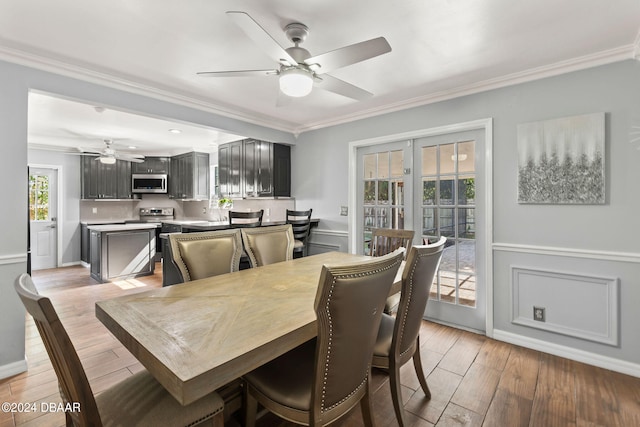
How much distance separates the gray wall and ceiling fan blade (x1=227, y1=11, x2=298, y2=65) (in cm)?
209

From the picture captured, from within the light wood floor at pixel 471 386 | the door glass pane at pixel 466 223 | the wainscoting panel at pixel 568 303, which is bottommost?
the light wood floor at pixel 471 386

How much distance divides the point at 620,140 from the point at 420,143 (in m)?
1.61

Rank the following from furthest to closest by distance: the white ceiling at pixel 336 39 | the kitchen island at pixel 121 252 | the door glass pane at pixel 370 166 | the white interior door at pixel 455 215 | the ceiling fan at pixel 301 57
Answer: the kitchen island at pixel 121 252
the door glass pane at pixel 370 166
the white interior door at pixel 455 215
the white ceiling at pixel 336 39
the ceiling fan at pixel 301 57

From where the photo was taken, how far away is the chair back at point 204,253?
6.68 ft

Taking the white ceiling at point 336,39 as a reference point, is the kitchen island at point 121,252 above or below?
below

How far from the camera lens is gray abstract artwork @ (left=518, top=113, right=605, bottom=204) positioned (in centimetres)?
235

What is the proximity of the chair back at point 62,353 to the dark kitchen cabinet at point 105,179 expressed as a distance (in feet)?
21.4

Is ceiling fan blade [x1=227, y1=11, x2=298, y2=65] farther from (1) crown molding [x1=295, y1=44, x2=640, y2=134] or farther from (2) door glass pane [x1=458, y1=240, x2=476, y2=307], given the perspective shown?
(2) door glass pane [x1=458, y1=240, x2=476, y2=307]

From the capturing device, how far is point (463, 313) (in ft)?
10.2

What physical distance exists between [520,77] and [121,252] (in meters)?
5.87

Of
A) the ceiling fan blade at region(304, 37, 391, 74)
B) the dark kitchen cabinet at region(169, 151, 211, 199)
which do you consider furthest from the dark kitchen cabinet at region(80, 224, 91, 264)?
the ceiling fan blade at region(304, 37, 391, 74)

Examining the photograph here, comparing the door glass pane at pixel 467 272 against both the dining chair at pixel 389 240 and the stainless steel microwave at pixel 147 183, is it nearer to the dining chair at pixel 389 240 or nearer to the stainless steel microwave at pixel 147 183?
the dining chair at pixel 389 240

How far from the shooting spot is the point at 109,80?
8.91 feet

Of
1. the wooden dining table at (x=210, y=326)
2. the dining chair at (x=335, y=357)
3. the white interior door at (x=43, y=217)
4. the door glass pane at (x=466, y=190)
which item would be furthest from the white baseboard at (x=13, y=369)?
the white interior door at (x=43, y=217)
